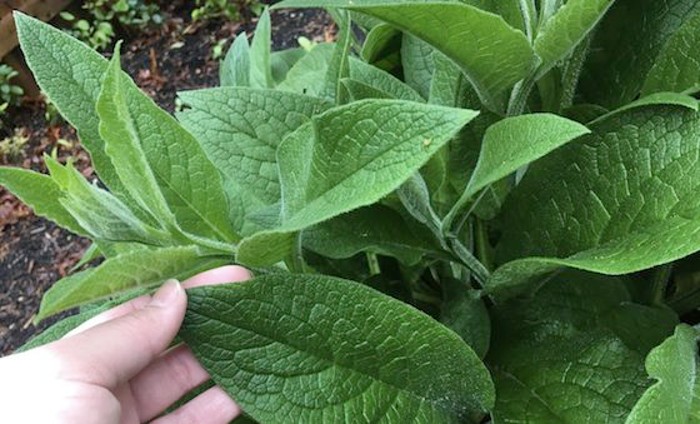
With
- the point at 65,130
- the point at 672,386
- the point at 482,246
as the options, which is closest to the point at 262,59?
the point at 482,246

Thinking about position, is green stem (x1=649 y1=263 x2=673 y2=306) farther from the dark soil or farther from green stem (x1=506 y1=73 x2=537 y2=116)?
the dark soil

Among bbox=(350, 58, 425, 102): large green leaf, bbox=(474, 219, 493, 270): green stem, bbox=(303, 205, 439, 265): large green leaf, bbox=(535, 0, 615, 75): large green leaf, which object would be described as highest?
bbox=(535, 0, 615, 75): large green leaf

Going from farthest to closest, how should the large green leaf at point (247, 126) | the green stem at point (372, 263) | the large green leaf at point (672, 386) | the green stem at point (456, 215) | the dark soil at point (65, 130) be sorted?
the dark soil at point (65, 130)
the green stem at point (372, 263)
the large green leaf at point (247, 126)
the green stem at point (456, 215)
the large green leaf at point (672, 386)

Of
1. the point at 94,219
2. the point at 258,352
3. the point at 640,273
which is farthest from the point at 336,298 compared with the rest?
the point at 640,273

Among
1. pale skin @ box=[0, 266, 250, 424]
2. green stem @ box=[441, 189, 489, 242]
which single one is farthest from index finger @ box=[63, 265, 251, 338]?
green stem @ box=[441, 189, 489, 242]

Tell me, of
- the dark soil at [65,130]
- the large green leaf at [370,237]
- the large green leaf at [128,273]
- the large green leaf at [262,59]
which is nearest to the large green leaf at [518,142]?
the large green leaf at [370,237]

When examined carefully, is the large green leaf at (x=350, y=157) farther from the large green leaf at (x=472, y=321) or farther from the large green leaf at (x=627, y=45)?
the large green leaf at (x=627, y=45)

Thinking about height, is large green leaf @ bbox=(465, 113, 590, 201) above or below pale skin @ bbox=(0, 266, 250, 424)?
above
